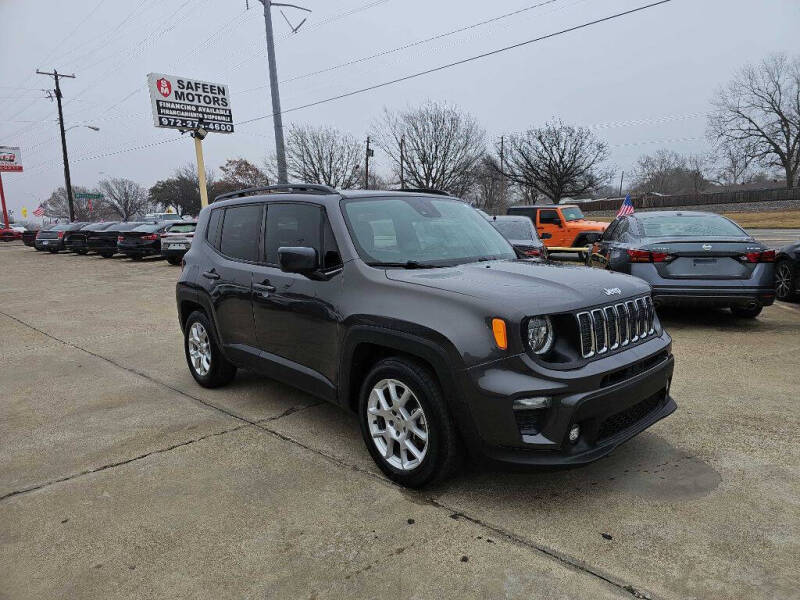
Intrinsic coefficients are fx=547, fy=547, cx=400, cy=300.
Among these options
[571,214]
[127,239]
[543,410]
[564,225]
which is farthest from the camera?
[127,239]

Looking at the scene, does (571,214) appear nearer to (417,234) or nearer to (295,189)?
(295,189)

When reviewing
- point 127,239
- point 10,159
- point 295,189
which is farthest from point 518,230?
point 10,159

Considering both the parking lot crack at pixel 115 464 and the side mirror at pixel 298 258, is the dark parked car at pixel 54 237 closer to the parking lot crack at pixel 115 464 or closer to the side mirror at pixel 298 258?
the parking lot crack at pixel 115 464

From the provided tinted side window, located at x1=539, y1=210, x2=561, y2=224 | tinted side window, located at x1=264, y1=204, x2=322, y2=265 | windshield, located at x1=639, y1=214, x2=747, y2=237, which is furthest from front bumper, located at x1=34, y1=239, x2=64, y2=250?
windshield, located at x1=639, y1=214, x2=747, y2=237

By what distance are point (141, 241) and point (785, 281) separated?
66.5 feet

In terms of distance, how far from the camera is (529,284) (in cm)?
302

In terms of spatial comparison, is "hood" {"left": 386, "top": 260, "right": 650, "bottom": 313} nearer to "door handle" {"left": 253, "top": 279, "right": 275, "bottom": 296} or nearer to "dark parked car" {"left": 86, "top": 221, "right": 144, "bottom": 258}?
"door handle" {"left": 253, "top": 279, "right": 275, "bottom": 296}

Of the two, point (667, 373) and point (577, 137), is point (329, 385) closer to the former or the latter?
point (667, 373)

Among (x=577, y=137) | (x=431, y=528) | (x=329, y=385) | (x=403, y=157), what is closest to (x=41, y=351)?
(x=329, y=385)

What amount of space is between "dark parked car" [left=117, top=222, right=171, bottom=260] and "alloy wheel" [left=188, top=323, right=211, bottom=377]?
17.4 meters

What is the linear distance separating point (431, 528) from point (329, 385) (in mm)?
1182

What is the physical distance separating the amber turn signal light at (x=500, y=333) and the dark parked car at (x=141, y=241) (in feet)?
67.9

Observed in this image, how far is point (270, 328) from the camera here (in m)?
4.05

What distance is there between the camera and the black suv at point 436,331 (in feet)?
8.84
